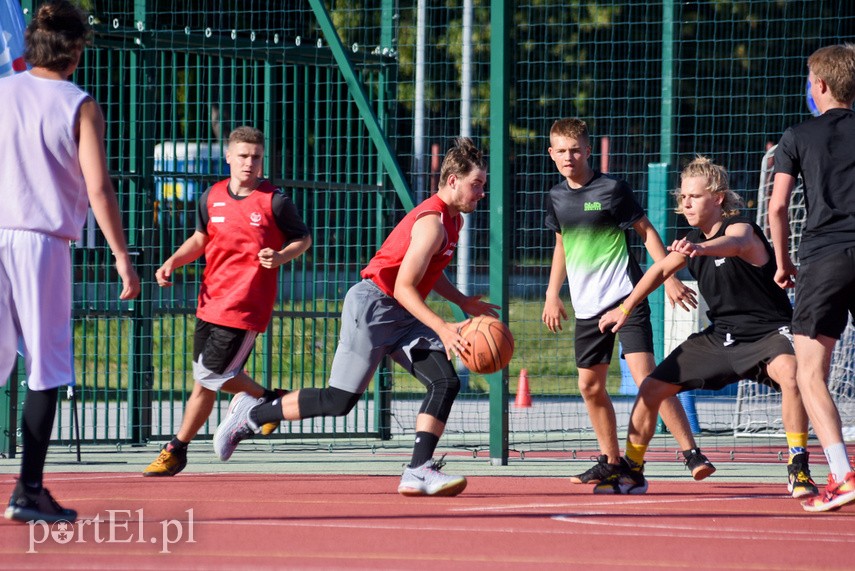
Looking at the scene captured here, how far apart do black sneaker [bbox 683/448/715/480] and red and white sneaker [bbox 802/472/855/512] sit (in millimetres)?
943

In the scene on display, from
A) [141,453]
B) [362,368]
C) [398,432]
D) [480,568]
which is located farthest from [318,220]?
[480,568]

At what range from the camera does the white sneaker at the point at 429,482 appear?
6.38m

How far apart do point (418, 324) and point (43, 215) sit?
217cm

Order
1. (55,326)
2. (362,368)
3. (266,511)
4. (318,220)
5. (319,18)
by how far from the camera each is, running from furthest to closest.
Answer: (318,220), (319,18), (362,368), (266,511), (55,326)

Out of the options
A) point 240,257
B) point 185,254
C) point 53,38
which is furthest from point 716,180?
→ point 53,38

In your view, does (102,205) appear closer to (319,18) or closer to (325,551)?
(325,551)

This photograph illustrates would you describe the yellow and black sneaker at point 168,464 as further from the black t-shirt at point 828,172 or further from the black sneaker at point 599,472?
the black t-shirt at point 828,172

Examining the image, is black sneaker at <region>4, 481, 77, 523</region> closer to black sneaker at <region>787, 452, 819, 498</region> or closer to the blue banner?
black sneaker at <region>787, 452, 819, 498</region>

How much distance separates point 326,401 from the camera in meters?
6.89

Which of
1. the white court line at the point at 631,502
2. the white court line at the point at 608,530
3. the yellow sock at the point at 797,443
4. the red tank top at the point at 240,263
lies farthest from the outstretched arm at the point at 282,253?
the yellow sock at the point at 797,443

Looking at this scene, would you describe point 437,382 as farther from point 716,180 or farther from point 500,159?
point 500,159

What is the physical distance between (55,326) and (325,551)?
147cm

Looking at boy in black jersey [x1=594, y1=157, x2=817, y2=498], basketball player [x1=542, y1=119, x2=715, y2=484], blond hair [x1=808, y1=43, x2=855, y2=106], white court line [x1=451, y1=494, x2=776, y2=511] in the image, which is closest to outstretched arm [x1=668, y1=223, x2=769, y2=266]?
boy in black jersey [x1=594, y1=157, x2=817, y2=498]

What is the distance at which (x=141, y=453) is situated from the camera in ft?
30.7
